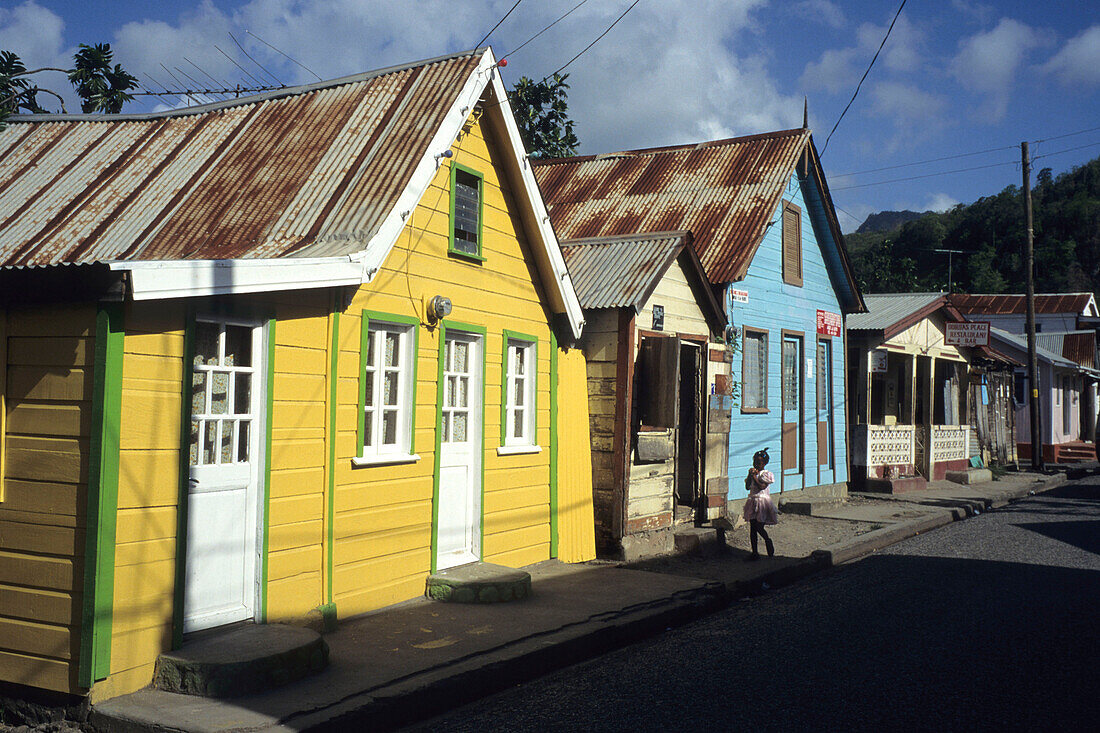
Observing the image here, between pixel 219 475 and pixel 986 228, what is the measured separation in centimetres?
7029

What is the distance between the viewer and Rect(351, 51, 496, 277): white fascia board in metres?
7.10

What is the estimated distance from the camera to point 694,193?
57.0ft

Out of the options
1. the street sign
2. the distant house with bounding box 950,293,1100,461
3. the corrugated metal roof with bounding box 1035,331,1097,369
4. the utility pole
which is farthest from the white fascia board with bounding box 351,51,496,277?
the corrugated metal roof with bounding box 1035,331,1097,369

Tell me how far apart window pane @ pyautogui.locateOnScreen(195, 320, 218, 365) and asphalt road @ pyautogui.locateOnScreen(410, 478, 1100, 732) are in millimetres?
2823

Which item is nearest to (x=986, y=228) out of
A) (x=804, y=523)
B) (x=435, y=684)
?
(x=804, y=523)

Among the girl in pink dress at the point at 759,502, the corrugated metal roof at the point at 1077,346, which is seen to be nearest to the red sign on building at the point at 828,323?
the girl in pink dress at the point at 759,502

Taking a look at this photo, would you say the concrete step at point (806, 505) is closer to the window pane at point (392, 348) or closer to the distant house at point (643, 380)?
the distant house at point (643, 380)

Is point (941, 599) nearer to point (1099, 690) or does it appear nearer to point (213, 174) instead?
point (1099, 690)

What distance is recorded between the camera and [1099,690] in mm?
5867

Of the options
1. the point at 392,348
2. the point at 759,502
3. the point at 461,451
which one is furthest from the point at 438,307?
the point at 759,502

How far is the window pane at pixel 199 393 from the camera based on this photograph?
6.16 meters

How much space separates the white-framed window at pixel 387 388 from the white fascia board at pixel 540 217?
7.68 feet

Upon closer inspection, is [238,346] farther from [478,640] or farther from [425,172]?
[478,640]

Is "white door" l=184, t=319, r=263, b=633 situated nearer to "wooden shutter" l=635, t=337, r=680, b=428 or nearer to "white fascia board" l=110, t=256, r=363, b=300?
"white fascia board" l=110, t=256, r=363, b=300
